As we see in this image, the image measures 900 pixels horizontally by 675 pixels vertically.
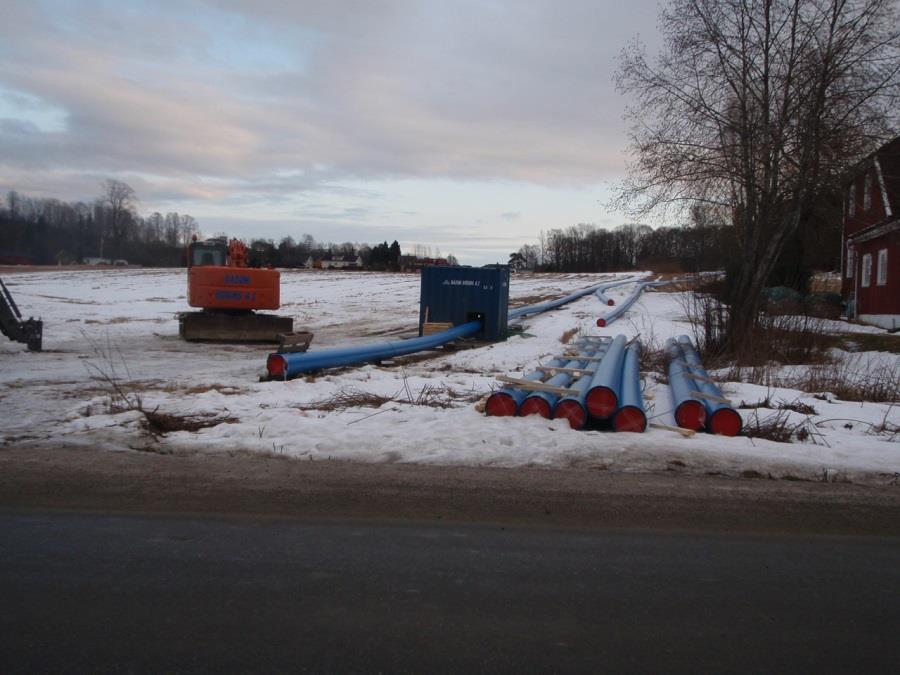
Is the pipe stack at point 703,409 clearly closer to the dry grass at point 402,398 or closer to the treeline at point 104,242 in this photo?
the dry grass at point 402,398

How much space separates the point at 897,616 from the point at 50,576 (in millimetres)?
4958

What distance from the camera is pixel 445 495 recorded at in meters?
6.11

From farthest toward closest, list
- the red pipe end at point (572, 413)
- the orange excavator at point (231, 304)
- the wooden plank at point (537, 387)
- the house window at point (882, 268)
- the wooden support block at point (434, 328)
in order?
the house window at point (882, 268)
the orange excavator at point (231, 304)
the wooden support block at point (434, 328)
the wooden plank at point (537, 387)
the red pipe end at point (572, 413)

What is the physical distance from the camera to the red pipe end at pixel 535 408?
28.1 ft

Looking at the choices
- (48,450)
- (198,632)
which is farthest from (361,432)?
(198,632)

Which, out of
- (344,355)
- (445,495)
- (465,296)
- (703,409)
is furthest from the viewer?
(465,296)

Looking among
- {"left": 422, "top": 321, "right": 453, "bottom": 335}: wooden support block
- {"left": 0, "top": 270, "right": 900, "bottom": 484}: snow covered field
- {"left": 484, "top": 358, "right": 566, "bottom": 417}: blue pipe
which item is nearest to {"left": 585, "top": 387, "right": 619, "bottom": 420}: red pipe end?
{"left": 0, "top": 270, "right": 900, "bottom": 484}: snow covered field

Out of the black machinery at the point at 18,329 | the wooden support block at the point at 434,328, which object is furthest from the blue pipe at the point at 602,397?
the black machinery at the point at 18,329

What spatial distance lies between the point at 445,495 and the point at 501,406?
265 cm

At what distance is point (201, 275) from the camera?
19.4 m

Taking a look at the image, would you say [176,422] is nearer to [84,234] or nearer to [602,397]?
[602,397]

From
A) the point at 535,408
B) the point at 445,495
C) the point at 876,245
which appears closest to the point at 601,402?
the point at 535,408

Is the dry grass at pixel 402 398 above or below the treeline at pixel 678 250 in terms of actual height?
below

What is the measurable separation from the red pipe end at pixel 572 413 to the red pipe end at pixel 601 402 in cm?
13
